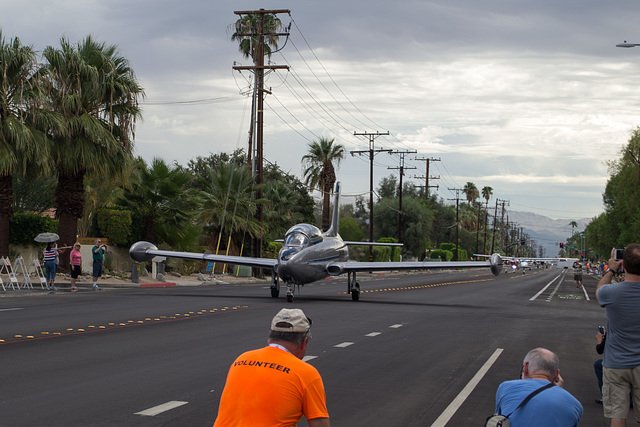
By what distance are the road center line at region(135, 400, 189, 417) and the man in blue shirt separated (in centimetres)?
445

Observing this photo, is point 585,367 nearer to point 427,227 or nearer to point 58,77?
point 58,77

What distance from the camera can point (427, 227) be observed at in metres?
91.7

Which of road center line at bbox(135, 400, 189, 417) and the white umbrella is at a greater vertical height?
the white umbrella

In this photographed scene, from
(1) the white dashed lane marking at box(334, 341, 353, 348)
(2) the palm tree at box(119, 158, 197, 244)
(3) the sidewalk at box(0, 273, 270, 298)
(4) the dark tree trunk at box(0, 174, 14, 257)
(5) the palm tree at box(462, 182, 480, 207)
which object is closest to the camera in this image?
(1) the white dashed lane marking at box(334, 341, 353, 348)

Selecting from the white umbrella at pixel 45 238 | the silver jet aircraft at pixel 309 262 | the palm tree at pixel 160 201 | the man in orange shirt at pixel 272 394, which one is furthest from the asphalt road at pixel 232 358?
the palm tree at pixel 160 201

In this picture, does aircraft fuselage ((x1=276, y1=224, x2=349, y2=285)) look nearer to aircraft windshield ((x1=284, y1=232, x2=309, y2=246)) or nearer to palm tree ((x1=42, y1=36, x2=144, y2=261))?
aircraft windshield ((x1=284, y1=232, x2=309, y2=246))

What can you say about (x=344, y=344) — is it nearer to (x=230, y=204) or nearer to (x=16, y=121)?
(x=16, y=121)

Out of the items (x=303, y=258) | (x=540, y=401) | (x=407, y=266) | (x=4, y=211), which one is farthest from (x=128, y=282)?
(x=540, y=401)

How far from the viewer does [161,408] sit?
314 inches

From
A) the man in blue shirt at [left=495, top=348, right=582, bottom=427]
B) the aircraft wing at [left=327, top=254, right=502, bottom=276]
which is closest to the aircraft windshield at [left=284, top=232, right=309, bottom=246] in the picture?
the aircraft wing at [left=327, top=254, right=502, bottom=276]

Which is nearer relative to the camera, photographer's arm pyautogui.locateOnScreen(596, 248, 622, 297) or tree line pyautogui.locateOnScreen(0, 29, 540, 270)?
photographer's arm pyautogui.locateOnScreen(596, 248, 622, 297)

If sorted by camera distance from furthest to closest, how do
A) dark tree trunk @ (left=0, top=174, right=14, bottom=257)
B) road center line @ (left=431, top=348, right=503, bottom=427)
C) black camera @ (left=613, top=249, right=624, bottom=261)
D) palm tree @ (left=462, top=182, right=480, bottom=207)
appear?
palm tree @ (left=462, top=182, right=480, bottom=207) → dark tree trunk @ (left=0, top=174, right=14, bottom=257) → road center line @ (left=431, top=348, right=503, bottom=427) → black camera @ (left=613, top=249, right=624, bottom=261)

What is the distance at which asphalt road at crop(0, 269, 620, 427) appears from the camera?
26.2 ft

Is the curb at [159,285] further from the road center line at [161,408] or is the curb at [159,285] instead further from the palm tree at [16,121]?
the road center line at [161,408]
